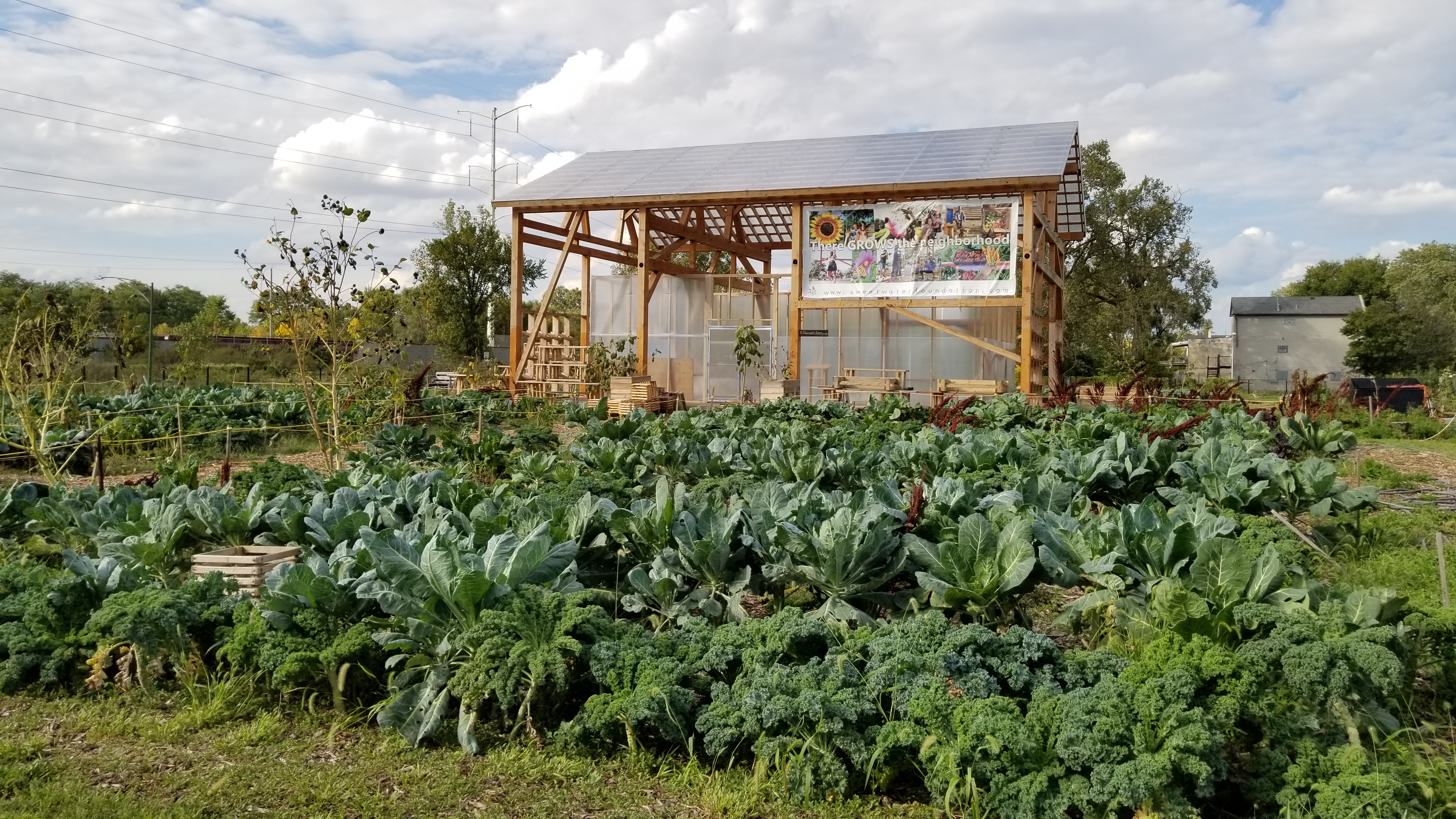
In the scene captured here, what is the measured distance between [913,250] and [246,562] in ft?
62.5

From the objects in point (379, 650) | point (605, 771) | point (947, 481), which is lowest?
point (605, 771)

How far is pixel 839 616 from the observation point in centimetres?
443

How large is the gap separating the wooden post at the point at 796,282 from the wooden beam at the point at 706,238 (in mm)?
4057

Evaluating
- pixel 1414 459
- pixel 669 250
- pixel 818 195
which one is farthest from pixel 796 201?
pixel 1414 459

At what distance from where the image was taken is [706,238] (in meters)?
28.4

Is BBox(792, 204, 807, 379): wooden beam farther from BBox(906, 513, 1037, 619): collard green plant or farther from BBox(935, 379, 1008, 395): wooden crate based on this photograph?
BBox(906, 513, 1037, 619): collard green plant

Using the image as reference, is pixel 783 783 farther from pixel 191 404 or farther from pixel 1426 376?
pixel 1426 376

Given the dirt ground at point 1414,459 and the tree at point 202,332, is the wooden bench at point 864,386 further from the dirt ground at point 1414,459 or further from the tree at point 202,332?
the tree at point 202,332

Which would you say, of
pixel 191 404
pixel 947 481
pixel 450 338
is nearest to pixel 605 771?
pixel 947 481

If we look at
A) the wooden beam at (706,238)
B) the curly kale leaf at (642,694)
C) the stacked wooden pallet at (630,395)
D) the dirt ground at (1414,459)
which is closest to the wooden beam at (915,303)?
the stacked wooden pallet at (630,395)

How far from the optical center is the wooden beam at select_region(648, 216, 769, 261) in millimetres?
26706

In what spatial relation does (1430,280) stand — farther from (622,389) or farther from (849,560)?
(849,560)

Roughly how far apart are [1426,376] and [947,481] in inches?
1399

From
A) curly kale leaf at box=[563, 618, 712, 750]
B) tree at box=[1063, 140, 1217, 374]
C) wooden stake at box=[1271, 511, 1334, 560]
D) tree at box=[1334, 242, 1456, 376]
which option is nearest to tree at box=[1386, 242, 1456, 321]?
tree at box=[1334, 242, 1456, 376]
